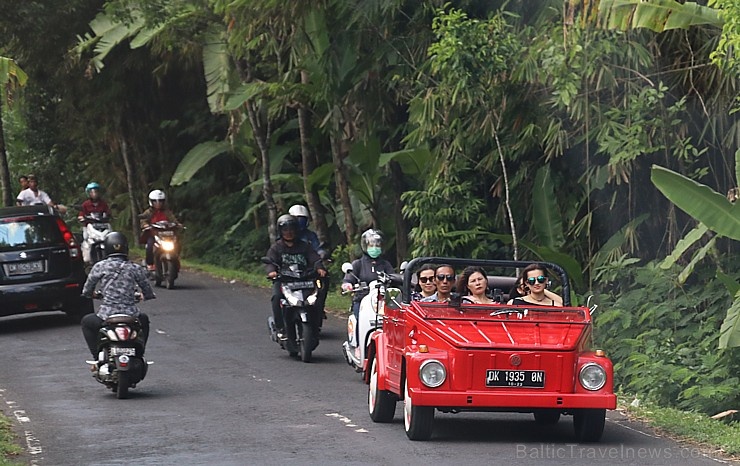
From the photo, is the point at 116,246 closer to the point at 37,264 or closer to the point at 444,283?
the point at 444,283

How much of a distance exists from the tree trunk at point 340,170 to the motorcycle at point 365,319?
9.17 m

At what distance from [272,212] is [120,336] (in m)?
14.8

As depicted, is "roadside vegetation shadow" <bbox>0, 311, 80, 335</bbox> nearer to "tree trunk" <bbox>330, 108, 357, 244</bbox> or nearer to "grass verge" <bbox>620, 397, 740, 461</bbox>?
"tree trunk" <bbox>330, 108, 357, 244</bbox>

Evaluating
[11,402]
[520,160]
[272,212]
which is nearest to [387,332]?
[11,402]

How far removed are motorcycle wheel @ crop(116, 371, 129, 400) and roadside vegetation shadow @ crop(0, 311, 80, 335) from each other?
6.49m

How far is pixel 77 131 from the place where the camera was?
38.7m

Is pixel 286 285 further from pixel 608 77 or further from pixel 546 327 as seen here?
pixel 546 327

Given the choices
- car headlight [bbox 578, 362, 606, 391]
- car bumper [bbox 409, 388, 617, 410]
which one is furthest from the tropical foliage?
car bumper [bbox 409, 388, 617, 410]

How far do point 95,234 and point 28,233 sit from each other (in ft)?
21.7

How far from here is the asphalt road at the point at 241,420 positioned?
33.0ft

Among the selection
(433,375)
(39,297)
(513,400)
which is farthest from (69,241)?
(513,400)

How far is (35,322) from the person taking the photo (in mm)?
20750

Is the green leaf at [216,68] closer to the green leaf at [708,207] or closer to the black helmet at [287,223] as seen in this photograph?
the black helmet at [287,223]

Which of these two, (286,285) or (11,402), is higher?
(286,285)
